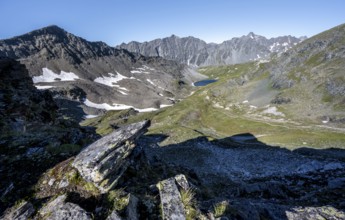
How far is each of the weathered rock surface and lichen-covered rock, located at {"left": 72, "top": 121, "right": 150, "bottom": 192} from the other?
180 centimetres

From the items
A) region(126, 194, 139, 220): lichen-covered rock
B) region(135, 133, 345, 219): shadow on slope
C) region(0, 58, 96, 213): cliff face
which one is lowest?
region(135, 133, 345, 219): shadow on slope

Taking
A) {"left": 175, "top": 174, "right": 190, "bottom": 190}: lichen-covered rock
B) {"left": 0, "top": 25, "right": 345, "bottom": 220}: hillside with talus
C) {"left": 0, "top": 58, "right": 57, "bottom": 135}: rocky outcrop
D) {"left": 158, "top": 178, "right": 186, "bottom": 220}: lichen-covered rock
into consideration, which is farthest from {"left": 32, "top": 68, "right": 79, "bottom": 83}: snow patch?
{"left": 158, "top": 178, "right": 186, "bottom": 220}: lichen-covered rock

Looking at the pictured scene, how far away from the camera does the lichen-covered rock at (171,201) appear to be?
32.5ft

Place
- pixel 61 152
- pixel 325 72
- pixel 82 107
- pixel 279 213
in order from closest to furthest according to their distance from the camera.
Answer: pixel 279 213 < pixel 61 152 < pixel 325 72 < pixel 82 107

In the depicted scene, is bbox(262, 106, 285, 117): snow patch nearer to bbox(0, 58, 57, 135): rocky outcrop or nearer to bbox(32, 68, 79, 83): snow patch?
bbox(0, 58, 57, 135): rocky outcrop

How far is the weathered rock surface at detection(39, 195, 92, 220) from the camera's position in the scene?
9.23 m

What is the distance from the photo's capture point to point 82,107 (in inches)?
6019

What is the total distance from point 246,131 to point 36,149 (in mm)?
79556

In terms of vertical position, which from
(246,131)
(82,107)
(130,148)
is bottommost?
(82,107)

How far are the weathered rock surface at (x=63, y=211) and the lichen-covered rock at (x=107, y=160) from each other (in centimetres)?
180

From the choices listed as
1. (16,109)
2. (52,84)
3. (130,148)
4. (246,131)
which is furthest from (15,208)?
(52,84)

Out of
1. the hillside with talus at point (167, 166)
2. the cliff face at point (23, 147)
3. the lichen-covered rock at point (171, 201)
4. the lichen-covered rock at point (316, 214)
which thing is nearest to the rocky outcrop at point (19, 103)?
the cliff face at point (23, 147)

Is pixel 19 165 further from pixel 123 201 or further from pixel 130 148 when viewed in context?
pixel 123 201

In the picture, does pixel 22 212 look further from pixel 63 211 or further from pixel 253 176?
pixel 253 176
